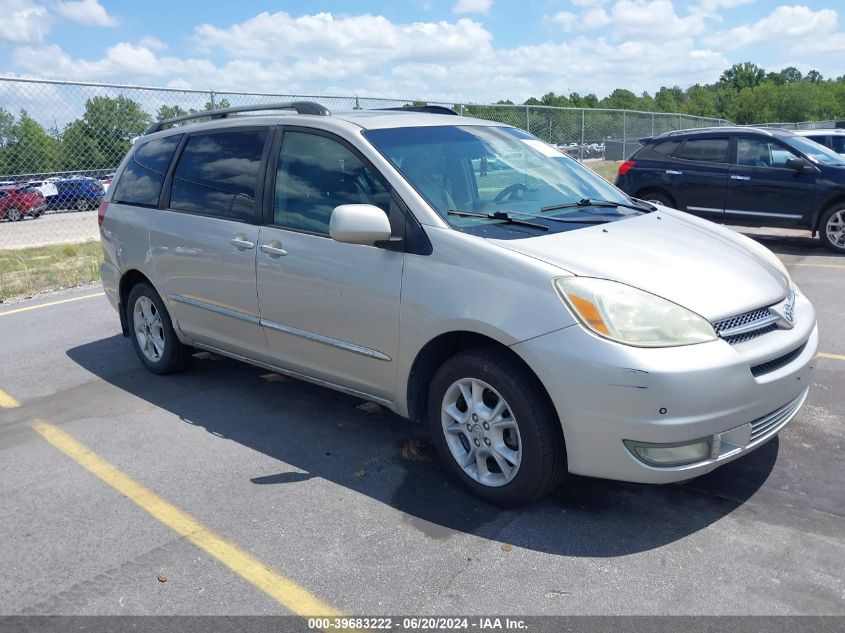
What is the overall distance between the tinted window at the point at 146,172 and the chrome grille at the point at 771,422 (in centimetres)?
422

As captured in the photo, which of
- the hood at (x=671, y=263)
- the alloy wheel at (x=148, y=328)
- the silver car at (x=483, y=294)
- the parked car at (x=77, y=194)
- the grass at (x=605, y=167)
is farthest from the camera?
the grass at (x=605, y=167)

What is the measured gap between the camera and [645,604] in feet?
9.25

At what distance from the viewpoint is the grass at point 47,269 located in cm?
938

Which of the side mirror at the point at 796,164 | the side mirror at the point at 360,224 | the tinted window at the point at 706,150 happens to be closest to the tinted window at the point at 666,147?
the tinted window at the point at 706,150

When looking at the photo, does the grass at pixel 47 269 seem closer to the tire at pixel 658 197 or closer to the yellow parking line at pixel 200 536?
the yellow parking line at pixel 200 536

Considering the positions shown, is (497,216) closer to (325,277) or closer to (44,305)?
(325,277)

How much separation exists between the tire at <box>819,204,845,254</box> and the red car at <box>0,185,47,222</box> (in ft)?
44.3

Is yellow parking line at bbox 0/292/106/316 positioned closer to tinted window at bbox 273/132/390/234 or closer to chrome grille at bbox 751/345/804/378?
tinted window at bbox 273/132/390/234

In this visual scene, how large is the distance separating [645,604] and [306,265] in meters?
2.46

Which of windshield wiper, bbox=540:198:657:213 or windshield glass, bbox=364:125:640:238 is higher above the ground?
windshield glass, bbox=364:125:640:238

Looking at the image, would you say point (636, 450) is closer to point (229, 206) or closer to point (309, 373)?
point (309, 373)

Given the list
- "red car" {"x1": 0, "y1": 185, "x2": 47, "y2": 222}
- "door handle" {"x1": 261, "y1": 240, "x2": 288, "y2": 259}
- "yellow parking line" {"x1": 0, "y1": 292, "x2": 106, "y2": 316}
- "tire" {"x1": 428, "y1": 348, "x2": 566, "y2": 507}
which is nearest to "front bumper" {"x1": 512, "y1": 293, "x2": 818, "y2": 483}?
"tire" {"x1": 428, "y1": 348, "x2": 566, "y2": 507}

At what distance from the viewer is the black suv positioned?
10.1m

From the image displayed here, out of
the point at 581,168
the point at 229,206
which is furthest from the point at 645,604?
the point at 229,206
